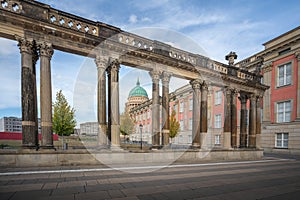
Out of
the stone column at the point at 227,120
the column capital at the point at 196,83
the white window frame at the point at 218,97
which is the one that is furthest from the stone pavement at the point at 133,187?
the white window frame at the point at 218,97

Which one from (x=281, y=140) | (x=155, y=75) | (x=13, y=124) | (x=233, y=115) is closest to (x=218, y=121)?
(x=281, y=140)

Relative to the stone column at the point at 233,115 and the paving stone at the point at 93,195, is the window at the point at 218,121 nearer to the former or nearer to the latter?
the stone column at the point at 233,115

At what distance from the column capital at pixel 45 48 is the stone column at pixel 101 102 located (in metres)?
2.60

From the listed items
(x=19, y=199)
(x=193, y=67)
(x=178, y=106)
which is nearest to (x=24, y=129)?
(x=19, y=199)

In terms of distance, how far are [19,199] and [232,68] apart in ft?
59.0

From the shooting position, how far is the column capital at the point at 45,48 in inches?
381

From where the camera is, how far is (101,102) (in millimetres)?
11195

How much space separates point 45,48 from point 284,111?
28607 mm

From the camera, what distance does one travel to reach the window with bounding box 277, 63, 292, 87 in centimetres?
2381

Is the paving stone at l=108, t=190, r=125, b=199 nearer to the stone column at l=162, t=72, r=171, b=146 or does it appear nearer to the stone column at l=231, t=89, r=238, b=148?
the stone column at l=162, t=72, r=171, b=146

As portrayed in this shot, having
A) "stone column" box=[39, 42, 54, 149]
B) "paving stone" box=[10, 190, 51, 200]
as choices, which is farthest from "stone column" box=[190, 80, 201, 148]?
"paving stone" box=[10, 190, 51, 200]

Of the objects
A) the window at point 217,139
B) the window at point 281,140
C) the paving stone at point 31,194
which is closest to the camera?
the paving stone at point 31,194

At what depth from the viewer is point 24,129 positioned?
9.27 meters

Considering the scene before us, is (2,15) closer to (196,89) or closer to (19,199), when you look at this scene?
(19,199)
